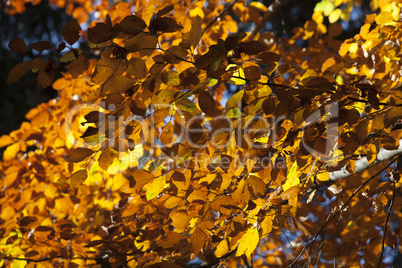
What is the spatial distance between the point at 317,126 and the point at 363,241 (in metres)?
1.42

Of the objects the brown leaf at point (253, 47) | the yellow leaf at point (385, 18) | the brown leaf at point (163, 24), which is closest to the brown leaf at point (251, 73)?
the brown leaf at point (253, 47)

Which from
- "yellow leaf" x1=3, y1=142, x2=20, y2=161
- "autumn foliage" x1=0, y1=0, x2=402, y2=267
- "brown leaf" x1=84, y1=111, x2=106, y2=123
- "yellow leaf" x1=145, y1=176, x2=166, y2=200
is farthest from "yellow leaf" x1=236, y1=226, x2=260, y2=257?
"yellow leaf" x1=3, y1=142, x2=20, y2=161

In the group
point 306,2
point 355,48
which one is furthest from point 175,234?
point 306,2

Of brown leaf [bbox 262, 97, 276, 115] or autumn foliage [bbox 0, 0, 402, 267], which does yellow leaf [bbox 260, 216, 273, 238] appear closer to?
autumn foliage [bbox 0, 0, 402, 267]

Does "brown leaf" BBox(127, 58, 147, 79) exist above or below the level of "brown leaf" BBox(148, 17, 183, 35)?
below

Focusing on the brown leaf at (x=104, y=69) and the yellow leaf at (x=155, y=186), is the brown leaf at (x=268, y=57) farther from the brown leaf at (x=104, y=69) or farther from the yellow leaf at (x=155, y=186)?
the yellow leaf at (x=155, y=186)

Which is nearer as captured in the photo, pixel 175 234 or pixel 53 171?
pixel 175 234

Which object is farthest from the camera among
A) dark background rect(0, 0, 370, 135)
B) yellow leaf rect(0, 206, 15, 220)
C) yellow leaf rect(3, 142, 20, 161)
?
dark background rect(0, 0, 370, 135)

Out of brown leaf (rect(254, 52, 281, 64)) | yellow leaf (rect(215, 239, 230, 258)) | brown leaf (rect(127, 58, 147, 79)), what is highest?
brown leaf (rect(127, 58, 147, 79))

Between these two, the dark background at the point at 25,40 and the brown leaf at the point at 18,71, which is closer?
the brown leaf at the point at 18,71

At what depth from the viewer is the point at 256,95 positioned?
1267 millimetres

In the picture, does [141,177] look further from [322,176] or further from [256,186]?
[322,176]

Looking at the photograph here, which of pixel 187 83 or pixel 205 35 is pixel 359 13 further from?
pixel 187 83

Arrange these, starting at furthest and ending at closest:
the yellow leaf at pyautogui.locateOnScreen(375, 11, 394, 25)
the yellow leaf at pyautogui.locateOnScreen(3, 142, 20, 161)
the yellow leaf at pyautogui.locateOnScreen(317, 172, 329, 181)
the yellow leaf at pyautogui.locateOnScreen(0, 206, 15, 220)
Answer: the yellow leaf at pyautogui.locateOnScreen(3, 142, 20, 161), the yellow leaf at pyautogui.locateOnScreen(0, 206, 15, 220), the yellow leaf at pyautogui.locateOnScreen(375, 11, 394, 25), the yellow leaf at pyautogui.locateOnScreen(317, 172, 329, 181)
